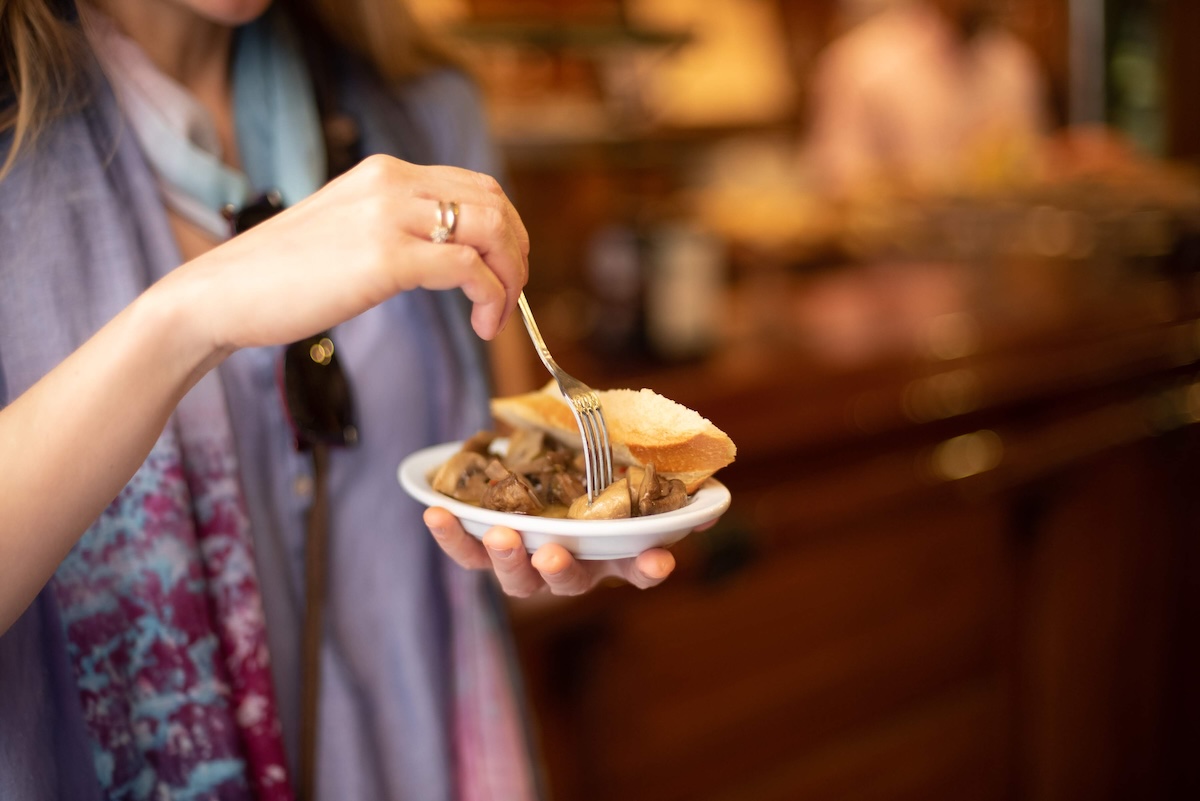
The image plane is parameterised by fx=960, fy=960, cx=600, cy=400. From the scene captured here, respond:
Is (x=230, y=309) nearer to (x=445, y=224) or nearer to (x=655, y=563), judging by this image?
(x=445, y=224)

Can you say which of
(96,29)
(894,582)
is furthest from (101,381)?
(894,582)

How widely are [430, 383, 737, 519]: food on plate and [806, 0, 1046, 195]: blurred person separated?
3663 mm

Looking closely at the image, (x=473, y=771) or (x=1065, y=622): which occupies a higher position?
(x=473, y=771)

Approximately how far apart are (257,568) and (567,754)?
0.86m

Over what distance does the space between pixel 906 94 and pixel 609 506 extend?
461 centimetres

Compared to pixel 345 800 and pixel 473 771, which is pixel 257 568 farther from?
pixel 473 771

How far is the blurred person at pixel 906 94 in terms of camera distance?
4789 mm

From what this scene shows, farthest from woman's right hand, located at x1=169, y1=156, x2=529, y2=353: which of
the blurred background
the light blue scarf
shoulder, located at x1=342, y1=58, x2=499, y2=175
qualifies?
the blurred background

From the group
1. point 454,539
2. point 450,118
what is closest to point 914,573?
point 450,118

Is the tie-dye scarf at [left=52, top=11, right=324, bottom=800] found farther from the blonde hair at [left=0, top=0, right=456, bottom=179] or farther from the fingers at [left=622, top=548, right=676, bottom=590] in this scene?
the fingers at [left=622, top=548, right=676, bottom=590]

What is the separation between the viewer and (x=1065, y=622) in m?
2.58

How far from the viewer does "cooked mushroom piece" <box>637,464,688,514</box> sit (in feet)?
2.55

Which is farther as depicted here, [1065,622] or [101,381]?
[1065,622]

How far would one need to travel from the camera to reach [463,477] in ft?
2.85
